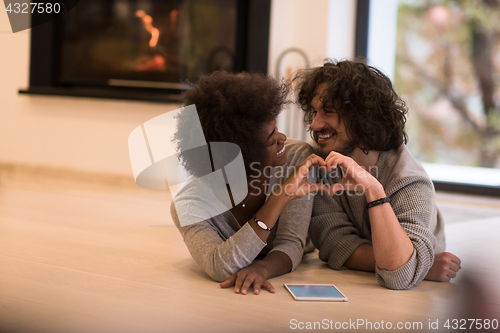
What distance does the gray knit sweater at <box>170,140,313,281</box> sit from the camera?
134 cm

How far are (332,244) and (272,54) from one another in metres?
2.20

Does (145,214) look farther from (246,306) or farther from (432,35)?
(432,35)

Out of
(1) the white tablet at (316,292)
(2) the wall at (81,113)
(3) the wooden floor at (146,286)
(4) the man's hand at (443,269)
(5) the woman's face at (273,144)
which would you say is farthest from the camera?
(2) the wall at (81,113)

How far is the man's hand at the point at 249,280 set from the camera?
52.5 inches

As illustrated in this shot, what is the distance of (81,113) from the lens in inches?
148

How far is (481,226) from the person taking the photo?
2602 millimetres

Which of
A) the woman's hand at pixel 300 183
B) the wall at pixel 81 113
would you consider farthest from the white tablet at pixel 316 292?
the wall at pixel 81 113

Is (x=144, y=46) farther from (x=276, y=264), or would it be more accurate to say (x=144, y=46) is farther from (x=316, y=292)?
(x=316, y=292)

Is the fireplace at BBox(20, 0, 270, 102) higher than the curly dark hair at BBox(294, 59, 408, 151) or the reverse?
higher

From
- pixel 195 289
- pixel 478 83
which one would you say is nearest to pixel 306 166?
pixel 195 289

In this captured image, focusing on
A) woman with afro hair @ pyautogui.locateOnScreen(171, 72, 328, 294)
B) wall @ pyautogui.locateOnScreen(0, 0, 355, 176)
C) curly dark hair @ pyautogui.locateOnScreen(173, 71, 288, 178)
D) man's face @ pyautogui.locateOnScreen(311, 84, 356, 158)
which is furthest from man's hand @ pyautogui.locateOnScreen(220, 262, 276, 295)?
wall @ pyautogui.locateOnScreen(0, 0, 355, 176)

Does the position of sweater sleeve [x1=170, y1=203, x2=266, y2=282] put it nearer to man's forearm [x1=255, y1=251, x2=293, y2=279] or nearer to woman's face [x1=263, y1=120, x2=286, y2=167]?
man's forearm [x1=255, y1=251, x2=293, y2=279]

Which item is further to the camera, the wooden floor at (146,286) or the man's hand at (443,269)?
the man's hand at (443,269)

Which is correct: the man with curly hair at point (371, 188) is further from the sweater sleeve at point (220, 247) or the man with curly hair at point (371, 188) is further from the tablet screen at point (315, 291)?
the sweater sleeve at point (220, 247)
